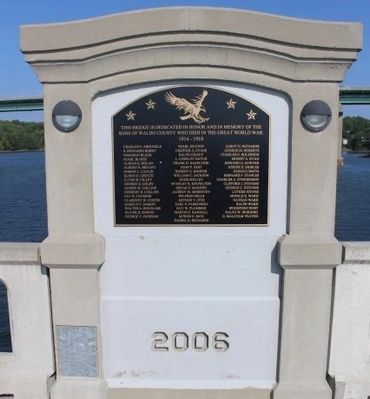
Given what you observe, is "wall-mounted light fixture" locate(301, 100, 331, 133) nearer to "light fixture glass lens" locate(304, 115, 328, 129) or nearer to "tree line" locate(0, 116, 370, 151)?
"light fixture glass lens" locate(304, 115, 328, 129)

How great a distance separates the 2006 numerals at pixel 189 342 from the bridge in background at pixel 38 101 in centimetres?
5049

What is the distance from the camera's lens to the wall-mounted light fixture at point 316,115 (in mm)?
3928

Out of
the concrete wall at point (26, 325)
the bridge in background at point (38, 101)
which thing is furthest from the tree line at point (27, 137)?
the concrete wall at point (26, 325)

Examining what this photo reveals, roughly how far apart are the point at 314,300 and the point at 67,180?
2.59m

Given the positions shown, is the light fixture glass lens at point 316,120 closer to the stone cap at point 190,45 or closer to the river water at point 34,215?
the stone cap at point 190,45

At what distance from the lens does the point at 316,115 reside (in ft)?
12.9

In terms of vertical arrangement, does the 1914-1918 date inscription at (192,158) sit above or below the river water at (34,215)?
above

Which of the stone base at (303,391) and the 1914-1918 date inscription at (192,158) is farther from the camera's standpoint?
the stone base at (303,391)

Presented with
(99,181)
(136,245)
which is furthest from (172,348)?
(99,181)

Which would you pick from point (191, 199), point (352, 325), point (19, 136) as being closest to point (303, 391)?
point (352, 325)

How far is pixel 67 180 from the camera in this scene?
4160 mm

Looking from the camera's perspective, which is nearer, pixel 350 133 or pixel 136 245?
pixel 136 245

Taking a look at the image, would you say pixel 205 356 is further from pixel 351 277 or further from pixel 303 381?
pixel 351 277

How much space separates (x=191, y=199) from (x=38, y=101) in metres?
52.2
